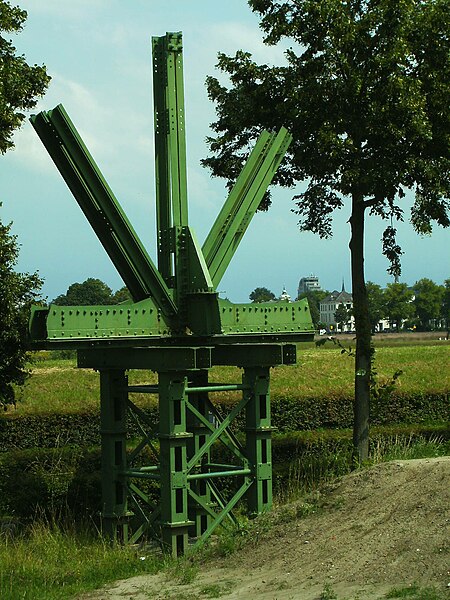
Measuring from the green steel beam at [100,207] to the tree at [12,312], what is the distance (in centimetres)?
507

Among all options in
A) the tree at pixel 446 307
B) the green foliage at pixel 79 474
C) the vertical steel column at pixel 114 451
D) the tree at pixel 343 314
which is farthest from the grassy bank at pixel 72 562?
the tree at pixel 446 307

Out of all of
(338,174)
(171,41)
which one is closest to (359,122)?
(338,174)

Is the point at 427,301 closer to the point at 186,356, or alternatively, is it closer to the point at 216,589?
the point at 186,356

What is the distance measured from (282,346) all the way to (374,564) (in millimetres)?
3690

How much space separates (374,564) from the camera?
390 inches

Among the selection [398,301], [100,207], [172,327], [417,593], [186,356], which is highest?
[398,301]

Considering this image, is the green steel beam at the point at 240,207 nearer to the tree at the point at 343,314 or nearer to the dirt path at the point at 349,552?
the dirt path at the point at 349,552

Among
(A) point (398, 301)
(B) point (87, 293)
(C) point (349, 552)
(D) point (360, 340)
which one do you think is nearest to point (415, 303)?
(A) point (398, 301)

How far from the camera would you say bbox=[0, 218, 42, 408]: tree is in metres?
17.6

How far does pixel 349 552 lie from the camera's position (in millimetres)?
10352

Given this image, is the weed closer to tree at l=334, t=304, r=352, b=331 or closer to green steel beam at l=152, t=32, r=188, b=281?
green steel beam at l=152, t=32, r=188, b=281

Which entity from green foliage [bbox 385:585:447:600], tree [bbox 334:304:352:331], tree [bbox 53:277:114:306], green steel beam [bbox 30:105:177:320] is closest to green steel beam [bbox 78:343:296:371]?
green steel beam [bbox 30:105:177:320]

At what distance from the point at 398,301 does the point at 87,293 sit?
4444cm

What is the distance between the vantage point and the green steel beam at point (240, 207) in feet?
44.5
